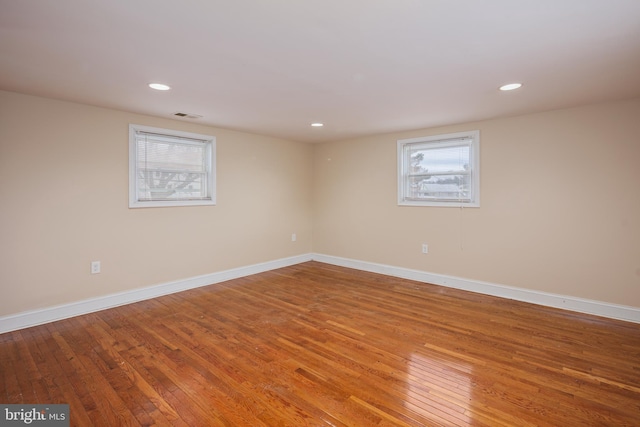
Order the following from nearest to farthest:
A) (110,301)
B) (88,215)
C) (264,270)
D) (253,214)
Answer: (88,215) < (110,301) < (253,214) < (264,270)

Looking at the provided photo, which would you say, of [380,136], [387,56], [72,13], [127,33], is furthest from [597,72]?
[72,13]

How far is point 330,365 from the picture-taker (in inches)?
93.9

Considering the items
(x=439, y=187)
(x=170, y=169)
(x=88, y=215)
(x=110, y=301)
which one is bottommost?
(x=110, y=301)

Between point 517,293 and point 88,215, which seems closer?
point 88,215

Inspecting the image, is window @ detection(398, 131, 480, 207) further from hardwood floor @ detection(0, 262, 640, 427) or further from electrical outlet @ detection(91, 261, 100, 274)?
electrical outlet @ detection(91, 261, 100, 274)

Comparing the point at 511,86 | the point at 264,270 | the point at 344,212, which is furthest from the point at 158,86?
the point at 344,212

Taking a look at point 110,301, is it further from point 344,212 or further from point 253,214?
point 344,212

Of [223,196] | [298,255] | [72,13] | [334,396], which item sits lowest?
[334,396]

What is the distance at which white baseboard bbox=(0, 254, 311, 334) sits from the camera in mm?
3020

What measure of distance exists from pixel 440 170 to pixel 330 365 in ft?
10.4

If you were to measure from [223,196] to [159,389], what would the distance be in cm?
294

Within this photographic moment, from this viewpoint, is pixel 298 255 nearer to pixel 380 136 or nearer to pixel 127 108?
pixel 380 136

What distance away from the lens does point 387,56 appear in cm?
219

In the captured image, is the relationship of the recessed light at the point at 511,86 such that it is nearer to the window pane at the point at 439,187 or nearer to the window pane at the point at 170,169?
the window pane at the point at 439,187
